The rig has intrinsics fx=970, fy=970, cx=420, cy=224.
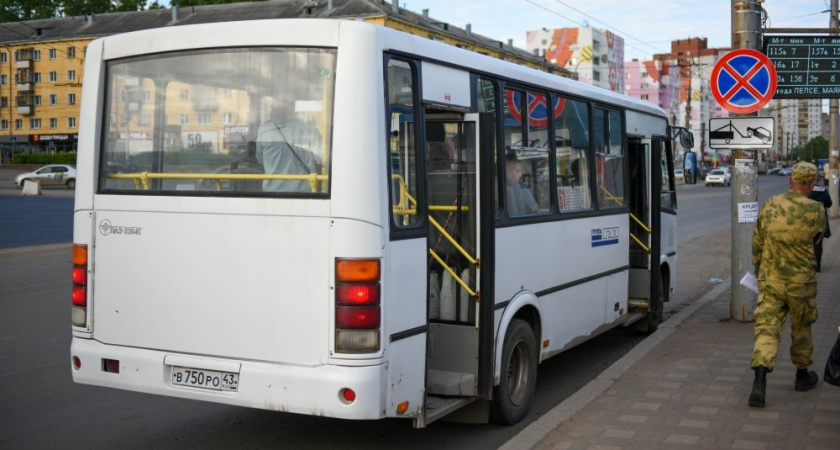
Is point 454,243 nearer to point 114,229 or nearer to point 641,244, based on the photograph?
point 114,229

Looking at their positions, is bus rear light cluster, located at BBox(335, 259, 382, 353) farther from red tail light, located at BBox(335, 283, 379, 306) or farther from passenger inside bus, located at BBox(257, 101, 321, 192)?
passenger inside bus, located at BBox(257, 101, 321, 192)

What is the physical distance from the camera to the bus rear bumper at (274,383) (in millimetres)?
5367

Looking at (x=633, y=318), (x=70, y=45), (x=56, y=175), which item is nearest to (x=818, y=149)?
(x=70, y=45)

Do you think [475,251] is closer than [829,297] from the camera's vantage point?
Yes

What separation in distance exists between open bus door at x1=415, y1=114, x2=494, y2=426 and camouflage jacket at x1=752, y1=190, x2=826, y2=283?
90.2 inches

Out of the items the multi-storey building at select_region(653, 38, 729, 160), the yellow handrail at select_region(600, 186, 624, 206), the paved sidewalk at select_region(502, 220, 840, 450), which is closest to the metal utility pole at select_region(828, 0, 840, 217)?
the paved sidewalk at select_region(502, 220, 840, 450)

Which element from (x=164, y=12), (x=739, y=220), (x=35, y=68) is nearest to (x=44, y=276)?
(x=739, y=220)

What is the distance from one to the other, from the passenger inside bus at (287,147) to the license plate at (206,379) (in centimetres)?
112

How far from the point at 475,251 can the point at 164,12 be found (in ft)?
265

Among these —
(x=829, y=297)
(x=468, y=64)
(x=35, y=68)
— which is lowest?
(x=829, y=297)

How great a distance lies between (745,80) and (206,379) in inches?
296

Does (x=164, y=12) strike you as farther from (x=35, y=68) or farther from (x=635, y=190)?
(x=635, y=190)

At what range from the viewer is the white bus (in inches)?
213

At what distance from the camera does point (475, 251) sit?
6.49m
